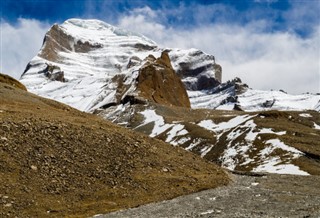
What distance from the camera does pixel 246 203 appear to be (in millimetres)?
40125

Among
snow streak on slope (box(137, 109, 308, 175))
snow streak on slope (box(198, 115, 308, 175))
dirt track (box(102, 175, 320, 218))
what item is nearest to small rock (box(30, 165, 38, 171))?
dirt track (box(102, 175, 320, 218))

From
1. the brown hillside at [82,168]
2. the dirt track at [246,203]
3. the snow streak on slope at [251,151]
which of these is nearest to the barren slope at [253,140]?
the snow streak on slope at [251,151]

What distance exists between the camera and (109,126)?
59.8 m

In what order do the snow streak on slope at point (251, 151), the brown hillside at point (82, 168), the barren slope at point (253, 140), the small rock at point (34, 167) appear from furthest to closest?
the barren slope at point (253, 140), the snow streak on slope at point (251, 151), the small rock at point (34, 167), the brown hillside at point (82, 168)

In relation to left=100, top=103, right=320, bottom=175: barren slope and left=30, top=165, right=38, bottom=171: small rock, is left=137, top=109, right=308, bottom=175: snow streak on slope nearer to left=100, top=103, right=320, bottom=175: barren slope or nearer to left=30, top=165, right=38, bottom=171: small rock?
left=100, top=103, right=320, bottom=175: barren slope

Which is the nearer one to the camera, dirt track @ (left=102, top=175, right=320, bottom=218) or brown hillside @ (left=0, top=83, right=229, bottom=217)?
dirt track @ (left=102, top=175, right=320, bottom=218)

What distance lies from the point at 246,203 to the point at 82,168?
16.0 m

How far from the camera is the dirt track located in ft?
118

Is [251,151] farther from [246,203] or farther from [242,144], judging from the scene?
[246,203]

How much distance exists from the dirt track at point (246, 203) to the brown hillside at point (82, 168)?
2279mm

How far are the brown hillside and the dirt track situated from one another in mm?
2279

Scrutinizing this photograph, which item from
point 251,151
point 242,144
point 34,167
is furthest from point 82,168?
point 242,144

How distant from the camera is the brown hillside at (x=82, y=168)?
1577 inches

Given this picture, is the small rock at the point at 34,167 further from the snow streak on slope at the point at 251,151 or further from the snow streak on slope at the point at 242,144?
the snow streak on slope at the point at 251,151
